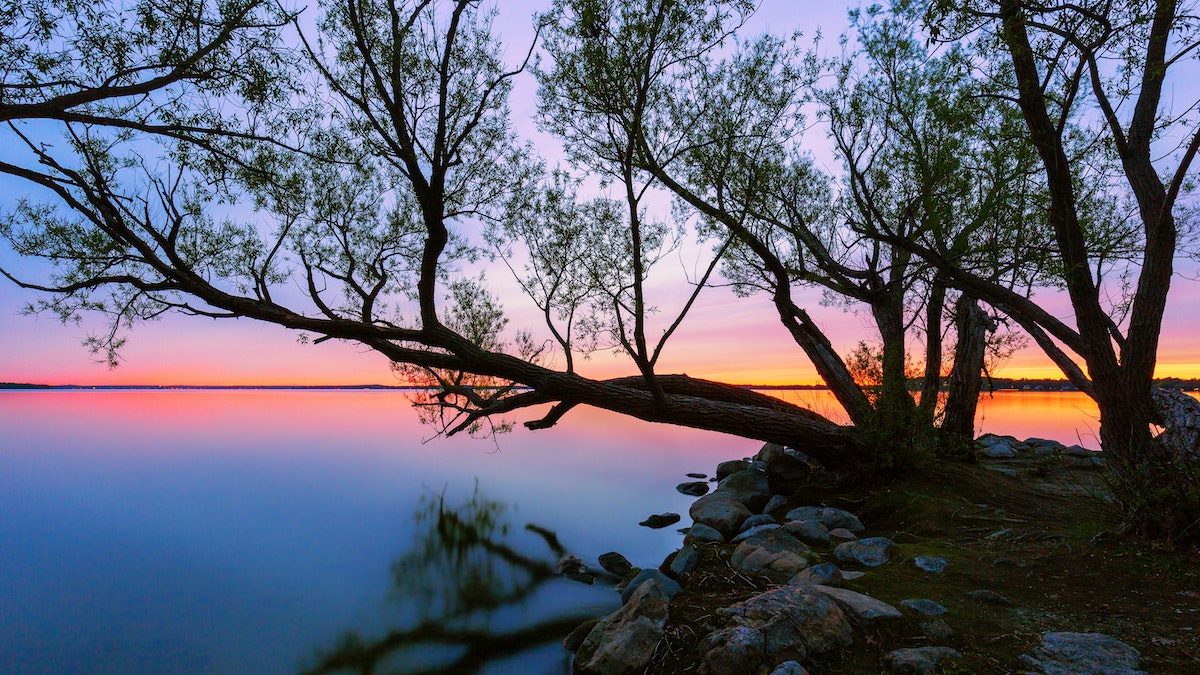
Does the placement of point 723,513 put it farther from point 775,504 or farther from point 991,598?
point 991,598

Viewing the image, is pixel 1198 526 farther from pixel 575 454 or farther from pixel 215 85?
pixel 575 454

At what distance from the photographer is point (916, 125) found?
10656mm

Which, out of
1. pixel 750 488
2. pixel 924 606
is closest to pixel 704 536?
pixel 750 488

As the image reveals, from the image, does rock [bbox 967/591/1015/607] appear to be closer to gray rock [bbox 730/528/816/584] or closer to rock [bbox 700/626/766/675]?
gray rock [bbox 730/528/816/584]

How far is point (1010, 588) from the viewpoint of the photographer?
5.40 metres

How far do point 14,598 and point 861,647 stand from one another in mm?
12367

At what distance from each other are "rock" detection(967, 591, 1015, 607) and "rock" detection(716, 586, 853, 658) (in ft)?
5.42

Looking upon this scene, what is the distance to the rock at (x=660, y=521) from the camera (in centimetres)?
1172

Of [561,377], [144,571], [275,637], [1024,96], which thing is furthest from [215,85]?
[1024,96]

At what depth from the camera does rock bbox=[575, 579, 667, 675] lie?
4.51 metres

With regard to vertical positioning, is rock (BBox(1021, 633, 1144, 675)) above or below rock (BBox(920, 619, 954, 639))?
above

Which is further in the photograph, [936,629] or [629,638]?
[629,638]

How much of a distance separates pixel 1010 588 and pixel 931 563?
82 centimetres

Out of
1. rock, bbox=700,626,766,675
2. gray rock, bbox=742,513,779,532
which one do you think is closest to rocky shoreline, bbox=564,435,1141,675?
rock, bbox=700,626,766,675
